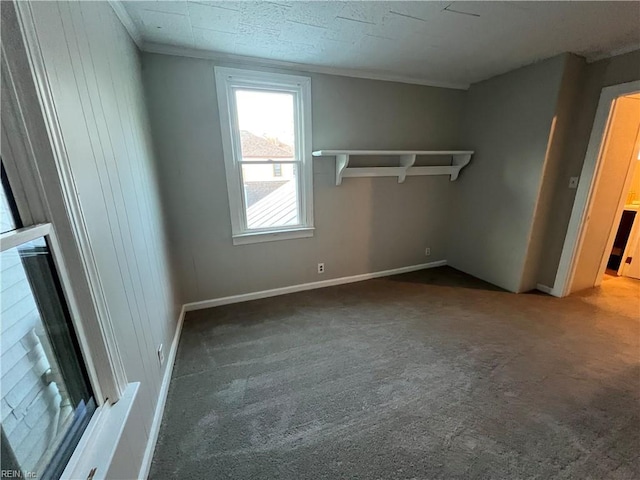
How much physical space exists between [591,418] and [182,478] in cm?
221

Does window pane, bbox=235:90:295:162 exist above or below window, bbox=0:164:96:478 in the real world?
above

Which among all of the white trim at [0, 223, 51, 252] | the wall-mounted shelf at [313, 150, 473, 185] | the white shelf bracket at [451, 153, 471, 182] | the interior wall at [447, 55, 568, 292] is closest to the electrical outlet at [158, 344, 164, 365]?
the white trim at [0, 223, 51, 252]

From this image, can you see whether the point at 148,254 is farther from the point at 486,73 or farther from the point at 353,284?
the point at 486,73

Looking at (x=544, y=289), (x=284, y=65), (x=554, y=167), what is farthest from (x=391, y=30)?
(x=544, y=289)

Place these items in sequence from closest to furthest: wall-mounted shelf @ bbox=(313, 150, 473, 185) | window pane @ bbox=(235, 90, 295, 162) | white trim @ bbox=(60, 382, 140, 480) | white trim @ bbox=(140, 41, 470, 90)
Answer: white trim @ bbox=(60, 382, 140, 480), white trim @ bbox=(140, 41, 470, 90), window pane @ bbox=(235, 90, 295, 162), wall-mounted shelf @ bbox=(313, 150, 473, 185)

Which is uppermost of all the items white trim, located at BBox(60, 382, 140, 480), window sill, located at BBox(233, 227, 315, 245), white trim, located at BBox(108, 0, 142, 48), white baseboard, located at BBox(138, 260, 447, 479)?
white trim, located at BBox(108, 0, 142, 48)

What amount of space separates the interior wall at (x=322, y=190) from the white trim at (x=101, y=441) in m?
1.69

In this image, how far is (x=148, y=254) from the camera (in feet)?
5.67

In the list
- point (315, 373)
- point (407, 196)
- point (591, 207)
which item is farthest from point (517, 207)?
point (315, 373)

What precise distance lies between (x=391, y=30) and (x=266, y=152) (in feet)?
4.67

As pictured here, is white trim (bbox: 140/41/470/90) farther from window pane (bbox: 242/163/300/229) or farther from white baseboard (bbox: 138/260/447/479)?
white baseboard (bbox: 138/260/447/479)

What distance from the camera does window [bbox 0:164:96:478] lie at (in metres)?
0.69

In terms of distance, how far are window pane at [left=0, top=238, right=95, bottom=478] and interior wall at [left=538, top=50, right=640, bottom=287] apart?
3936 mm

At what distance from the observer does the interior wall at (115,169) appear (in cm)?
93
